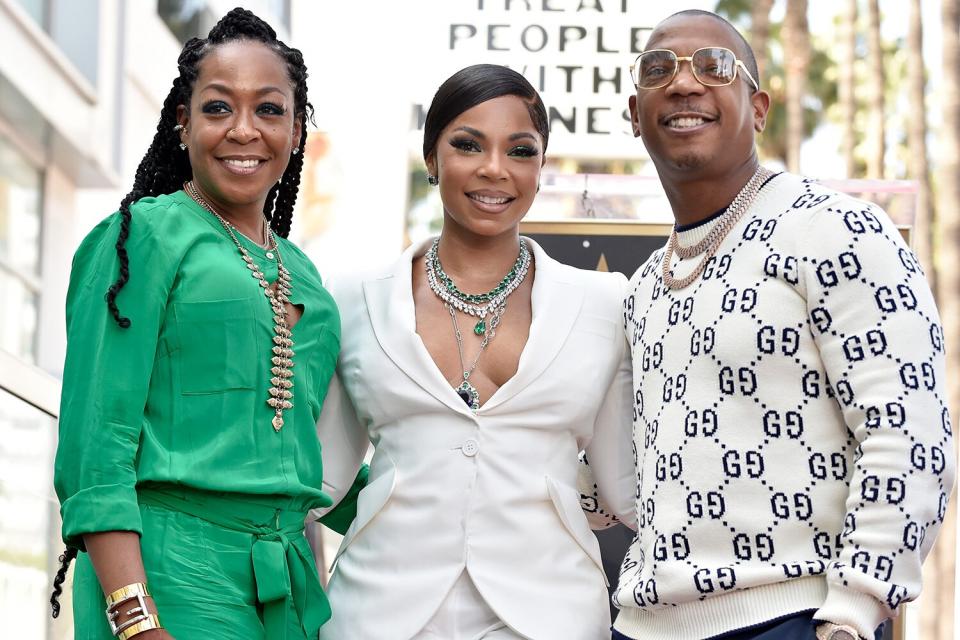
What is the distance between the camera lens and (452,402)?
379 cm

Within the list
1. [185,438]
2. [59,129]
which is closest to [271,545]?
[185,438]

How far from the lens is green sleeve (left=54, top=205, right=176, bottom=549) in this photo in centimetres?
316

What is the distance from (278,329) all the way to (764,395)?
1218mm

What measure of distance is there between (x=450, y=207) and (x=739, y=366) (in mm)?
1102

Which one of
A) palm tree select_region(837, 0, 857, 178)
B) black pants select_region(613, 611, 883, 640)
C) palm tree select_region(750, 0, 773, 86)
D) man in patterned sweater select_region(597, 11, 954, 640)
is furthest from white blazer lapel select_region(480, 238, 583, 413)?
palm tree select_region(750, 0, 773, 86)

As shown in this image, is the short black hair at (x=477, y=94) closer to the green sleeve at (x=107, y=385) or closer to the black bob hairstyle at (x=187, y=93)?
the black bob hairstyle at (x=187, y=93)

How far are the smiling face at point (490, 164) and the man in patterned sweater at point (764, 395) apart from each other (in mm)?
437

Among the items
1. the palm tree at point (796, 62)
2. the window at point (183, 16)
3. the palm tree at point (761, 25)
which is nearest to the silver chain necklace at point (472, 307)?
the palm tree at point (761, 25)

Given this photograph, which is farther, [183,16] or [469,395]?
[183,16]

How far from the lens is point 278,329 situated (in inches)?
140

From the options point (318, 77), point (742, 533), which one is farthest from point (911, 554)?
point (318, 77)

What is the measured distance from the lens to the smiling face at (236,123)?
3607 millimetres

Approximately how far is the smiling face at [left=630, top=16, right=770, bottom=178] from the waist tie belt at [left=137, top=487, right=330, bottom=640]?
1.31 metres

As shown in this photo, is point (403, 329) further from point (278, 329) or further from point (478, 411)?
point (278, 329)
